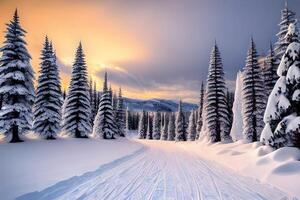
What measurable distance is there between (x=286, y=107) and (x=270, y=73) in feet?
77.4

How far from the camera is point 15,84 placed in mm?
24422

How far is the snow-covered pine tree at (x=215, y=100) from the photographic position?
1398 inches

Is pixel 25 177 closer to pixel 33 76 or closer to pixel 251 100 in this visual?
pixel 33 76

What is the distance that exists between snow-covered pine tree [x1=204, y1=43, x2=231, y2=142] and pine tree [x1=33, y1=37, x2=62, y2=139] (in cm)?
2058

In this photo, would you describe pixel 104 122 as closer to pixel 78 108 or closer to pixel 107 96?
pixel 107 96

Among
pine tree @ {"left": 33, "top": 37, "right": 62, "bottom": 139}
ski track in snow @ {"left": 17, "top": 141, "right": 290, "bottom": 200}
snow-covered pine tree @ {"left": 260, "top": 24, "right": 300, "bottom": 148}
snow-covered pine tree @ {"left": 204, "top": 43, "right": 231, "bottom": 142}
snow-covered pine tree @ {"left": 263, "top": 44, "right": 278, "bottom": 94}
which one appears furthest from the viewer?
snow-covered pine tree @ {"left": 204, "top": 43, "right": 231, "bottom": 142}

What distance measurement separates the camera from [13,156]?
15984mm

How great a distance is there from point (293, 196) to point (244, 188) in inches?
64.3

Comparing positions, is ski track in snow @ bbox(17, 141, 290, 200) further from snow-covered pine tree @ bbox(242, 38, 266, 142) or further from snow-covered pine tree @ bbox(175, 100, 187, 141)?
snow-covered pine tree @ bbox(175, 100, 187, 141)

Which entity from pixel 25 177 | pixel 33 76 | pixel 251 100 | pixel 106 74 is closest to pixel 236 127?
pixel 251 100

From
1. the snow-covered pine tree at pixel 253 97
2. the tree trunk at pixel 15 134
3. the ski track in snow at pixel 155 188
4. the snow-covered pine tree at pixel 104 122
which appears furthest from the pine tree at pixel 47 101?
the snow-covered pine tree at pixel 253 97

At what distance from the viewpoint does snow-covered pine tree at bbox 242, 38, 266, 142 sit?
33.7 metres

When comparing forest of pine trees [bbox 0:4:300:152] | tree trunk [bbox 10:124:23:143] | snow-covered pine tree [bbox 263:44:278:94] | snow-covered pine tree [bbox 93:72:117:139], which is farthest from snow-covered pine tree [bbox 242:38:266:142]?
tree trunk [bbox 10:124:23:143]

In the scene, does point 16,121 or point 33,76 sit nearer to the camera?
point 16,121
